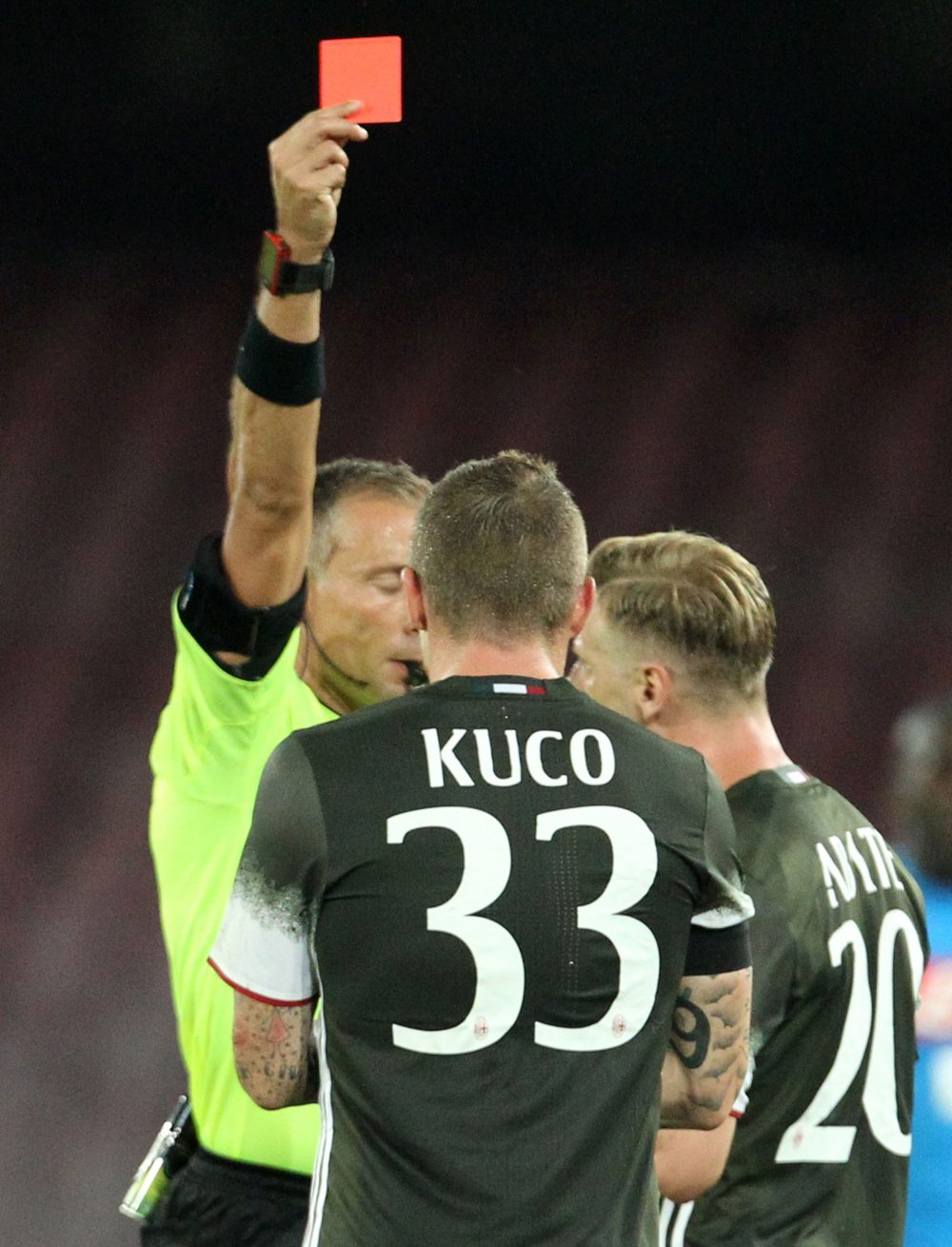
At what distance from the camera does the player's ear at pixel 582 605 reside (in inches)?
60.0

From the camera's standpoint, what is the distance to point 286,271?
1658 millimetres

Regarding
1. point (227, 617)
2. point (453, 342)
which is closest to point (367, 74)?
point (227, 617)

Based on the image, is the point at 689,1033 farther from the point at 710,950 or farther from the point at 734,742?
the point at 734,742

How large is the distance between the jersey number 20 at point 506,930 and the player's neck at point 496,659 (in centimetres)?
13

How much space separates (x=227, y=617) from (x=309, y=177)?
446 mm

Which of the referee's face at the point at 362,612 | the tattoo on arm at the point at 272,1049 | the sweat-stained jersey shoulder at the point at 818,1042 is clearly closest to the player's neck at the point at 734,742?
the sweat-stained jersey shoulder at the point at 818,1042

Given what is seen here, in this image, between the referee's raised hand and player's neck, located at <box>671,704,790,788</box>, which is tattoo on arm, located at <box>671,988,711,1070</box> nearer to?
player's neck, located at <box>671,704,790,788</box>

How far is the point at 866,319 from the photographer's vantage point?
540 centimetres

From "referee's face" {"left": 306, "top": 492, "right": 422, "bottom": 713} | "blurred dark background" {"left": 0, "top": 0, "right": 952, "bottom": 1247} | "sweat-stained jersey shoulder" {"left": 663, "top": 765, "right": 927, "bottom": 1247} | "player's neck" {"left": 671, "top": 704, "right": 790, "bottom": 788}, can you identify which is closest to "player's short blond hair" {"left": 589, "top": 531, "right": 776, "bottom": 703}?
"player's neck" {"left": 671, "top": 704, "right": 790, "bottom": 788}

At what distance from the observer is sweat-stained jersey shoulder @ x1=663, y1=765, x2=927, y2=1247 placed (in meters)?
1.90

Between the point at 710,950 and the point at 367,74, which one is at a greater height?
the point at 367,74

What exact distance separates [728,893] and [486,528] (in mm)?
Answer: 389

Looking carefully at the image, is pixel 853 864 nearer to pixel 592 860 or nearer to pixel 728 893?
pixel 728 893

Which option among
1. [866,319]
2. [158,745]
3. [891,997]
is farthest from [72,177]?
[891,997]
